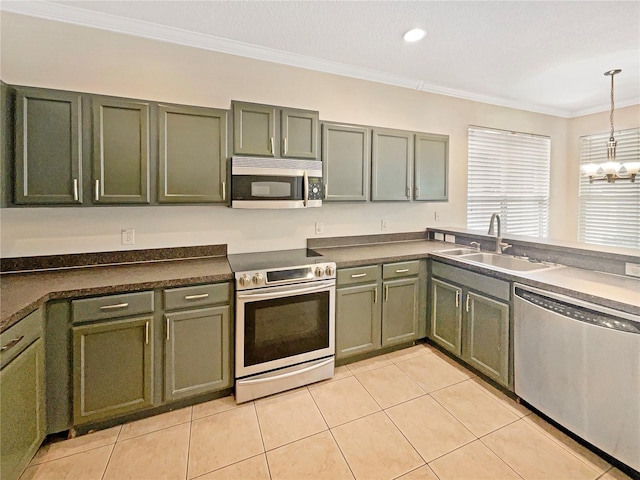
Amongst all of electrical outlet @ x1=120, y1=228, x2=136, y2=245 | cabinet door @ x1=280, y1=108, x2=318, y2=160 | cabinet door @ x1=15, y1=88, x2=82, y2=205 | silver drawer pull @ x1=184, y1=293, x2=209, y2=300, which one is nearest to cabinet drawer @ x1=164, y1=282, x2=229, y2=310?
silver drawer pull @ x1=184, y1=293, x2=209, y2=300

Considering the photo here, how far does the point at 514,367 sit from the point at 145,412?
2.56 metres

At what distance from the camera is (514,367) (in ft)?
7.26

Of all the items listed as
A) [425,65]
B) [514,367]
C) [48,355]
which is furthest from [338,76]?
[48,355]

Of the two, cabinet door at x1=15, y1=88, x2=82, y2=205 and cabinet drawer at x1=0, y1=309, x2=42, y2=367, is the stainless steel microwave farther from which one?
cabinet drawer at x1=0, y1=309, x2=42, y2=367

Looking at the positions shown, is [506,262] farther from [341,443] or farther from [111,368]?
[111,368]

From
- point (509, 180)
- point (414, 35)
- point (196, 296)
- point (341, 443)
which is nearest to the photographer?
point (341, 443)

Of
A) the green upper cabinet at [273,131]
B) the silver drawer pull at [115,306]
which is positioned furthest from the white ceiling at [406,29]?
the silver drawer pull at [115,306]

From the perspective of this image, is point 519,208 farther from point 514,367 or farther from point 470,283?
point 514,367

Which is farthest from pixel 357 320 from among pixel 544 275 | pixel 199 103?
pixel 199 103

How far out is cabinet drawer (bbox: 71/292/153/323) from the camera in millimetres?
1821

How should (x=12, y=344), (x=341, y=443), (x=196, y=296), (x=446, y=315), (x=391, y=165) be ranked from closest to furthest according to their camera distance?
1. (x=12, y=344)
2. (x=341, y=443)
3. (x=196, y=296)
4. (x=446, y=315)
5. (x=391, y=165)

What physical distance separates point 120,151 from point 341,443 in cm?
237

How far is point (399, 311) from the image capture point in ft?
9.52

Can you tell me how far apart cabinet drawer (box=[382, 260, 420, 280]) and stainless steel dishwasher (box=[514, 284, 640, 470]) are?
90 centimetres
